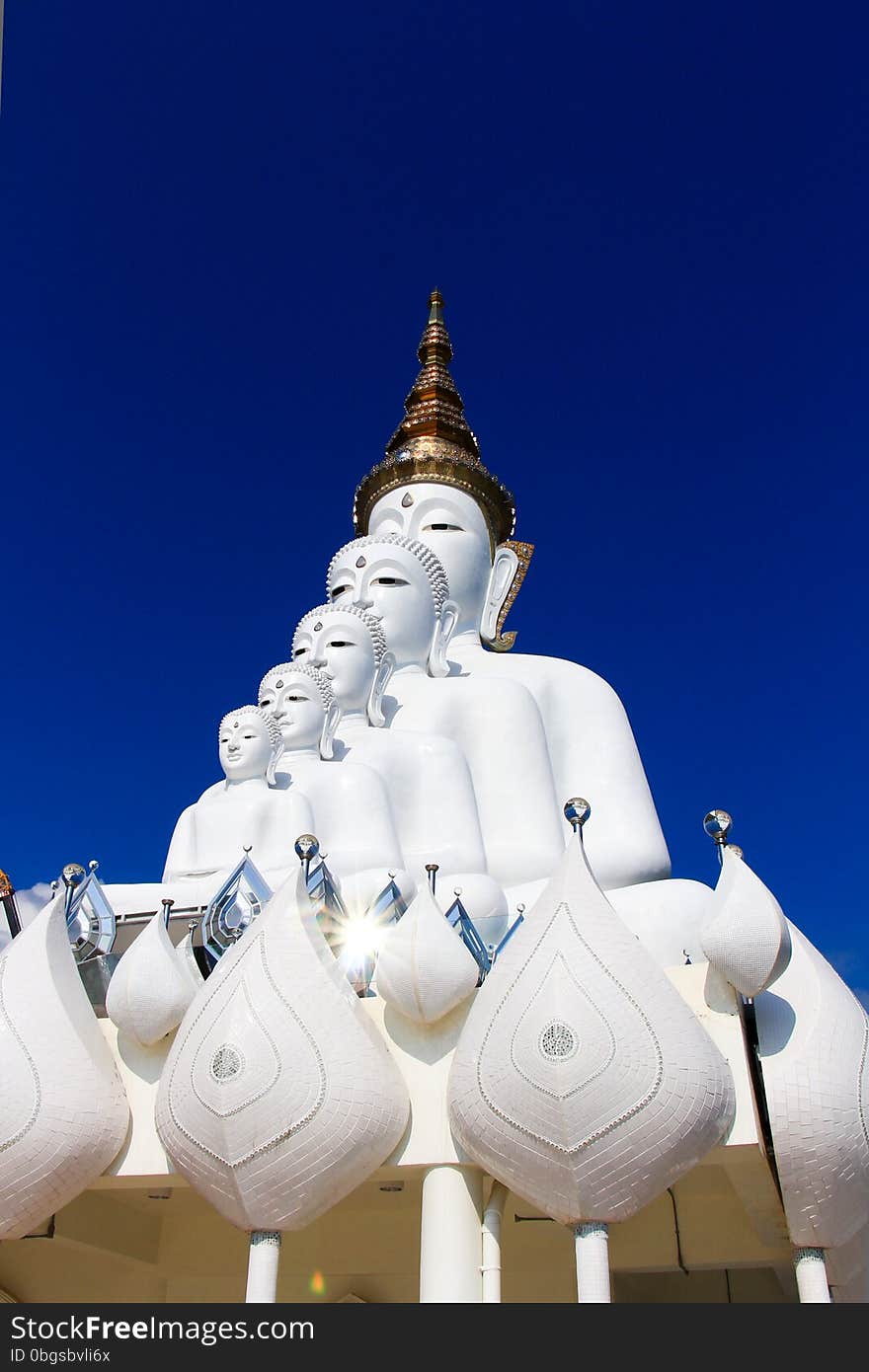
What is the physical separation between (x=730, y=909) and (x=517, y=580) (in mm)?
9306

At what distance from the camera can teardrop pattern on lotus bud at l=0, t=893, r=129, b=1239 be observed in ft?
21.2

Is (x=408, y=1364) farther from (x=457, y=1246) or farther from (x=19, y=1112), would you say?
(x=19, y=1112)

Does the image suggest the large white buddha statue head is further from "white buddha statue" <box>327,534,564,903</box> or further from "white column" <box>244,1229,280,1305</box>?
"white column" <box>244,1229,280,1305</box>

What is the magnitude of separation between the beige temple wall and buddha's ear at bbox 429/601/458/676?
6515 millimetres

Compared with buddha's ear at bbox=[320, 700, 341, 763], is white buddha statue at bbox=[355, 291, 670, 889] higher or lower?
higher

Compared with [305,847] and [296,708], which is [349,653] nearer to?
[296,708]

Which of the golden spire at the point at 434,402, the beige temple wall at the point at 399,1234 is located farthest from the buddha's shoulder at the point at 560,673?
the beige temple wall at the point at 399,1234

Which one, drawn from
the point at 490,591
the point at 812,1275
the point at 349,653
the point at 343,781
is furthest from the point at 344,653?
the point at 812,1275

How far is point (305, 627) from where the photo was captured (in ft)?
40.9

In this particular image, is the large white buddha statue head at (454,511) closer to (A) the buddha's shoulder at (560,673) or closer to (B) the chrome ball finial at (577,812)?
(A) the buddha's shoulder at (560,673)

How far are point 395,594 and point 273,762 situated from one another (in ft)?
9.42

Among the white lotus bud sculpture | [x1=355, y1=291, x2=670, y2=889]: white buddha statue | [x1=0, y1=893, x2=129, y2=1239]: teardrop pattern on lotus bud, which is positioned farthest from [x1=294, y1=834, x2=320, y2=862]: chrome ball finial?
[x1=355, y1=291, x2=670, y2=889]: white buddha statue

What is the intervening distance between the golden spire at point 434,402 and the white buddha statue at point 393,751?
169 inches

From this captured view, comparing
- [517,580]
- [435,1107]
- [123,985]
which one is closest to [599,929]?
[435,1107]
